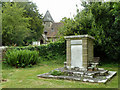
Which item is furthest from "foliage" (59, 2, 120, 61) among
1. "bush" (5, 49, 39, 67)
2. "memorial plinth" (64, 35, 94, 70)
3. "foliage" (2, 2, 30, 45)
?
"foliage" (2, 2, 30, 45)

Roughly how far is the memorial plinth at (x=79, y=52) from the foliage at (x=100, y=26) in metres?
4.45

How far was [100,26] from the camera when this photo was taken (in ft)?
43.6

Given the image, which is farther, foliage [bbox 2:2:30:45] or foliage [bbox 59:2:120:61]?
foliage [bbox 2:2:30:45]

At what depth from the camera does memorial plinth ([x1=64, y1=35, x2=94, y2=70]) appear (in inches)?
331

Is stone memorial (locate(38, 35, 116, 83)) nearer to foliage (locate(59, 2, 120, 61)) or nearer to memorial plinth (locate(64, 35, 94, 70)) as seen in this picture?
memorial plinth (locate(64, 35, 94, 70))

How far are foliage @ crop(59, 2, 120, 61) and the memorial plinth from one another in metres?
4.45

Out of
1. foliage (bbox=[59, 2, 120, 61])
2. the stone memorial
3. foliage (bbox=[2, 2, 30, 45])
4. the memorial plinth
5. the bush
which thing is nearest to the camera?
the stone memorial

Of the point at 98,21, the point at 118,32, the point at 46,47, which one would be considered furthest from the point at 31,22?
the point at 118,32

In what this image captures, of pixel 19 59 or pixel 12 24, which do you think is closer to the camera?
pixel 19 59

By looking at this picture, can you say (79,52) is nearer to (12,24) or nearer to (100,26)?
(100,26)

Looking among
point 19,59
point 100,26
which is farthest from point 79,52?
point 19,59

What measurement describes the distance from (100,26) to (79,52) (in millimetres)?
5805

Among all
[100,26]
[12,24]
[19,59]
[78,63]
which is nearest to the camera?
[78,63]

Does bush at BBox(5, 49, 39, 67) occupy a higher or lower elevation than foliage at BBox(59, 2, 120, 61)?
lower
